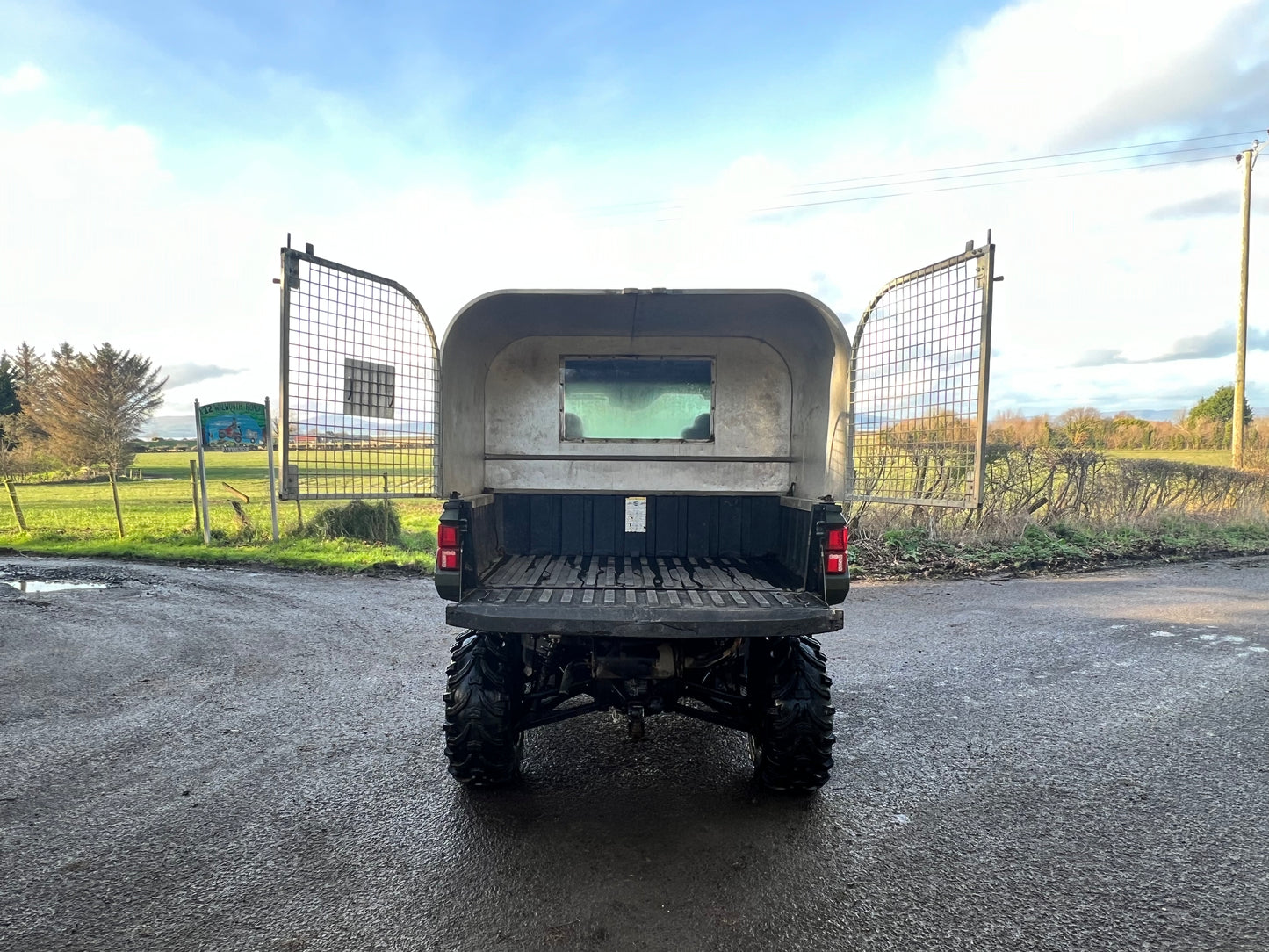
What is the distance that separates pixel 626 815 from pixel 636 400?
2823 mm

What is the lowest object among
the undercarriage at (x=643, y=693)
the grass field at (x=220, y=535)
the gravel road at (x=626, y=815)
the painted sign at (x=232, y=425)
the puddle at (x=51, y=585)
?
the puddle at (x=51, y=585)

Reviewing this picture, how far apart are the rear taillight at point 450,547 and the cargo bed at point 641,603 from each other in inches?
7.5

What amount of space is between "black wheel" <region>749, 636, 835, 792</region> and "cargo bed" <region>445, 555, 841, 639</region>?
0.35 metres

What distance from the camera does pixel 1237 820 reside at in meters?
3.24

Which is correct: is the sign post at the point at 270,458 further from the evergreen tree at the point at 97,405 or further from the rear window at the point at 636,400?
the evergreen tree at the point at 97,405

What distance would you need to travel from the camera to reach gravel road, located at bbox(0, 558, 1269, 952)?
2502mm

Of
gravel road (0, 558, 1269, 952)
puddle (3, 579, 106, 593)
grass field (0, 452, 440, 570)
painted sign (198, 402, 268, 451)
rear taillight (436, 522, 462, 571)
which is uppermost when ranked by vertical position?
painted sign (198, 402, 268, 451)

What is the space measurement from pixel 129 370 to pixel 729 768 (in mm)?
31644

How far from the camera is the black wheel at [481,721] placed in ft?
11.0

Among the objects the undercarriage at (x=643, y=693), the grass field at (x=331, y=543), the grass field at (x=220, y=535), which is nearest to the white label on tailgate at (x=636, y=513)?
the undercarriage at (x=643, y=693)

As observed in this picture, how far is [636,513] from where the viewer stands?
507cm

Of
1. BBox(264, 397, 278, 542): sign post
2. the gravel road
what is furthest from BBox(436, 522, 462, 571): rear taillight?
BBox(264, 397, 278, 542): sign post

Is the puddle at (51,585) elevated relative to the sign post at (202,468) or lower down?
lower down

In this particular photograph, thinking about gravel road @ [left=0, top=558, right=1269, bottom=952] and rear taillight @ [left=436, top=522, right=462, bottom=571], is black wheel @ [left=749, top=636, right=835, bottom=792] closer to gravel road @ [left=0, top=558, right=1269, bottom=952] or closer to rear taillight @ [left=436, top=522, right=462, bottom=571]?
gravel road @ [left=0, top=558, right=1269, bottom=952]
